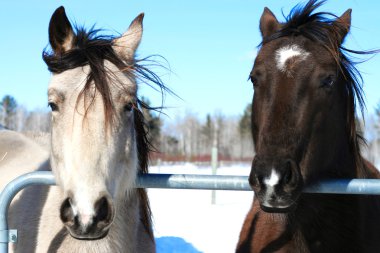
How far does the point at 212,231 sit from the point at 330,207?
220 inches

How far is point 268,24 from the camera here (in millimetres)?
3377

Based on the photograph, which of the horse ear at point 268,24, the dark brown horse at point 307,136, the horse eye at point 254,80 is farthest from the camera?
the horse ear at point 268,24

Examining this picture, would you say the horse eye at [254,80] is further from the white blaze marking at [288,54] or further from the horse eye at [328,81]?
the horse eye at [328,81]

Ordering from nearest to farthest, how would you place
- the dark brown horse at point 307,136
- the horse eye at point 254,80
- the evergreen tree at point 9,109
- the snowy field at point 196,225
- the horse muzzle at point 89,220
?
the horse muzzle at point 89,220
the dark brown horse at point 307,136
the horse eye at point 254,80
the snowy field at point 196,225
the evergreen tree at point 9,109

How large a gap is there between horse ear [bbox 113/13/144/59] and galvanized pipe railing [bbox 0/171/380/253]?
0.90 metres

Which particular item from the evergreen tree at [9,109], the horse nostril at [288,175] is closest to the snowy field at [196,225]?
the horse nostril at [288,175]

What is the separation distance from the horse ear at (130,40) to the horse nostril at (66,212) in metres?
1.15

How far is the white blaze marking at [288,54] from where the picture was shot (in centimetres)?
284

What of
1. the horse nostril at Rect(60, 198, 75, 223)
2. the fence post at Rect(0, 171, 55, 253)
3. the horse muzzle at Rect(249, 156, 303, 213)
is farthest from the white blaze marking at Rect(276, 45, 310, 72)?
the fence post at Rect(0, 171, 55, 253)

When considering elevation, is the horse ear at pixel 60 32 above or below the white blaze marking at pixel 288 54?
above

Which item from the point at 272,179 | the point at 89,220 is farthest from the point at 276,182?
the point at 89,220

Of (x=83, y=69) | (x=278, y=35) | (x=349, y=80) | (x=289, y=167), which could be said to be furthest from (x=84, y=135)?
(x=349, y=80)

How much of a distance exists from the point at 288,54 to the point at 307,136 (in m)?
0.54

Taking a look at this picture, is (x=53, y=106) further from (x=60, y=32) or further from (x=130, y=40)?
(x=130, y=40)
